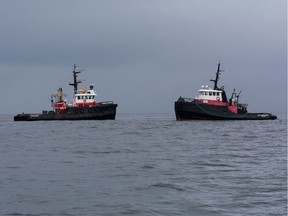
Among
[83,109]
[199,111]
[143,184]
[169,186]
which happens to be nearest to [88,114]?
[83,109]

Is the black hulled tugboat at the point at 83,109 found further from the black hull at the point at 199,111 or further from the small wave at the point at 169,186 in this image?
the small wave at the point at 169,186

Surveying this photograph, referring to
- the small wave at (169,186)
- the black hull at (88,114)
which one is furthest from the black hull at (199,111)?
the small wave at (169,186)

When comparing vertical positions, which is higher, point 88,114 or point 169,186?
point 88,114

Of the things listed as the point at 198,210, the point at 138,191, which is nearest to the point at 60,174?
the point at 138,191

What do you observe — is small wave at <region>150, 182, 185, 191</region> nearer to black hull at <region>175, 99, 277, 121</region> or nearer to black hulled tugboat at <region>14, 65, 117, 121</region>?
black hull at <region>175, 99, 277, 121</region>

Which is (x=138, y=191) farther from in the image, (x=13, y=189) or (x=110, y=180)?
(x=13, y=189)

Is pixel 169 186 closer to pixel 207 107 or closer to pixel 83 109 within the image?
pixel 207 107

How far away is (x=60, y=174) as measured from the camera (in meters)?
18.0

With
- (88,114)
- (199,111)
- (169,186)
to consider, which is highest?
(199,111)

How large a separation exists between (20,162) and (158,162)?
623 cm

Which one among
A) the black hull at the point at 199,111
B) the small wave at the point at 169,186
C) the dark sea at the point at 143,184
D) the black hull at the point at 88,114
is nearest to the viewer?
the dark sea at the point at 143,184

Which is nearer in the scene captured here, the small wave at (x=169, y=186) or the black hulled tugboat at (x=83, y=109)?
the small wave at (x=169, y=186)

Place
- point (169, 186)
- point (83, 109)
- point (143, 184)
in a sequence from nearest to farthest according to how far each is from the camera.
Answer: point (169, 186) → point (143, 184) → point (83, 109)

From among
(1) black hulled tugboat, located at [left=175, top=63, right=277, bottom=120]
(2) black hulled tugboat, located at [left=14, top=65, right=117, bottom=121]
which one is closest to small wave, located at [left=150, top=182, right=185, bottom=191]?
(1) black hulled tugboat, located at [left=175, top=63, right=277, bottom=120]
